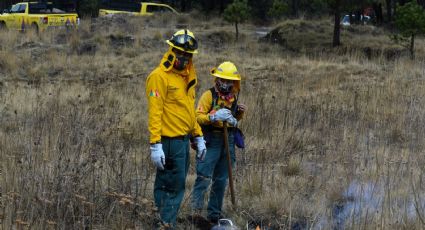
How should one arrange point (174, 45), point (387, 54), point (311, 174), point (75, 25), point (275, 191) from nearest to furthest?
point (174, 45)
point (275, 191)
point (311, 174)
point (387, 54)
point (75, 25)

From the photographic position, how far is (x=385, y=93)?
9.59m

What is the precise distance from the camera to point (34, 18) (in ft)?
71.3

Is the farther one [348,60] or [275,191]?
[348,60]

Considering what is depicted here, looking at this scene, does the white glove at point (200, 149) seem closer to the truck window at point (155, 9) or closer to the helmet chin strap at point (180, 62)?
the helmet chin strap at point (180, 62)

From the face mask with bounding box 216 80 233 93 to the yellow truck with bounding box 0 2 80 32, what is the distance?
1695 centimetres

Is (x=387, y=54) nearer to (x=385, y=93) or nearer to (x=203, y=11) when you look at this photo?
(x=385, y=93)

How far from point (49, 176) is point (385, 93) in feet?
22.1

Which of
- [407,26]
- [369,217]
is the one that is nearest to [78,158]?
[369,217]

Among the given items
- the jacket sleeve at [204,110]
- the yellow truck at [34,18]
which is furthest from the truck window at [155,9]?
the jacket sleeve at [204,110]

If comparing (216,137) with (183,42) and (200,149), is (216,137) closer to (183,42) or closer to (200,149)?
(200,149)

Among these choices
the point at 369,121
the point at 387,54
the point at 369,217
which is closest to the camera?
the point at 369,217

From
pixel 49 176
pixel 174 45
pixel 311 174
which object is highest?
pixel 174 45

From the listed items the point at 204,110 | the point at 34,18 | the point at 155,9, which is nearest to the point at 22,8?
the point at 34,18

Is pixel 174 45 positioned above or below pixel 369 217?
above
